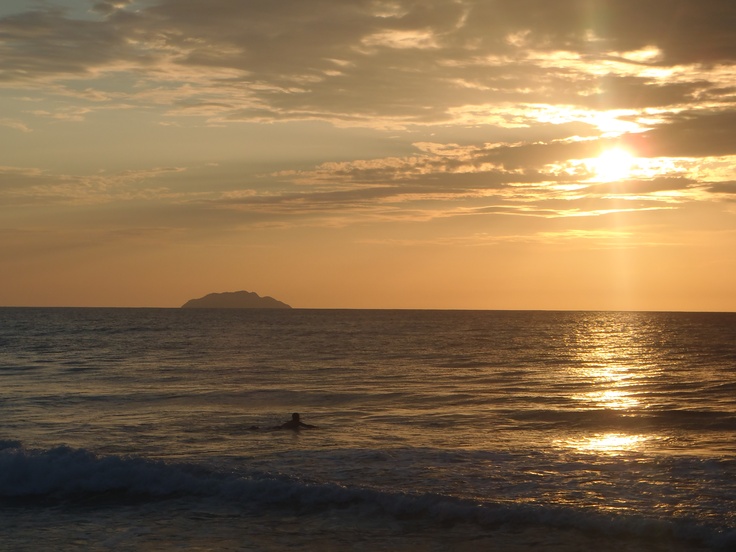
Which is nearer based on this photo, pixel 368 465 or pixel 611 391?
pixel 368 465

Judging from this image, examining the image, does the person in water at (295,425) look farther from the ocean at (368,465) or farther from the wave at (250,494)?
the wave at (250,494)

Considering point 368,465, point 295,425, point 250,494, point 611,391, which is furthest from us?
point 611,391

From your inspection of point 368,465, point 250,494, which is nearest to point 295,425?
point 368,465

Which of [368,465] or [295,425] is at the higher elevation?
[295,425]

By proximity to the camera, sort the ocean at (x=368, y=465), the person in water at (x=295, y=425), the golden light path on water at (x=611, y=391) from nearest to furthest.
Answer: the ocean at (x=368, y=465)
the golden light path on water at (x=611, y=391)
the person in water at (x=295, y=425)

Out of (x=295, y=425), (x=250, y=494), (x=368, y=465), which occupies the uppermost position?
(x=295, y=425)

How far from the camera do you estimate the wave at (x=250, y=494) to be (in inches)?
634

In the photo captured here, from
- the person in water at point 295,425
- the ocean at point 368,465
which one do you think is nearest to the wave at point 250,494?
the ocean at point 368,465

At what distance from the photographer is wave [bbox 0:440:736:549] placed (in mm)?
16094

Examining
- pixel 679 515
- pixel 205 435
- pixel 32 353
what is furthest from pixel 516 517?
pixel 32 353

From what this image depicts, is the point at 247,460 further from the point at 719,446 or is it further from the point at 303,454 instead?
the point at 719,446

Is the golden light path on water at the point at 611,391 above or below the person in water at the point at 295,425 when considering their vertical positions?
below

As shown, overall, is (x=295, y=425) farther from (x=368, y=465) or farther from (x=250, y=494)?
(x=250, y=494)

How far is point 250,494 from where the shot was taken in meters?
18.9
